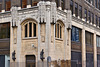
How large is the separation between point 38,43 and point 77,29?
467 inches

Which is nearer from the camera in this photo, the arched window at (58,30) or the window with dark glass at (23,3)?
the arched window at (58,30)

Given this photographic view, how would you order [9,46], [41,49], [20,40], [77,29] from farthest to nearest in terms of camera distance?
[77,29] < [9,46] < [20,40] < [41,49]

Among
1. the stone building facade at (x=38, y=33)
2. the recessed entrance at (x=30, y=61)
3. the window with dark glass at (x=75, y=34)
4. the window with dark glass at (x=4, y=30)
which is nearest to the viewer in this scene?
the stone building facade at (x=38, y=33)

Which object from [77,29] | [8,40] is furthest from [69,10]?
[8,40]

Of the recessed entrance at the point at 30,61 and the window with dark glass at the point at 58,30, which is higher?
the window with dark glass at the point at 58,30

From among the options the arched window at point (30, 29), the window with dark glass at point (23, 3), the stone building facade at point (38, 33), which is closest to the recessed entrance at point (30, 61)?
the stone building facade at point (38, 33)

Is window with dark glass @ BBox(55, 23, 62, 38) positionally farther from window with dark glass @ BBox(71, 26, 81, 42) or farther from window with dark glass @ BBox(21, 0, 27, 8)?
window with dark glass @ BBox(21, 0, 27, 8)

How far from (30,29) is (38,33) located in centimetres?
170

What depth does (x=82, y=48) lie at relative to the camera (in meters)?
37.7

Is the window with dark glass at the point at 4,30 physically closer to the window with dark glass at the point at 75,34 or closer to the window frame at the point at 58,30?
the window frame at the point at 58,30

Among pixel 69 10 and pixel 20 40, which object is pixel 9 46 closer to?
pixel 20 40

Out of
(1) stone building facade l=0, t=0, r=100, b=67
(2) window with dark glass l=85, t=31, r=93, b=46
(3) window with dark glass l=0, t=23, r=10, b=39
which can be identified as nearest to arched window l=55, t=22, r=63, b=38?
(1) stone building facade l=0, t=0, r=100, b=67

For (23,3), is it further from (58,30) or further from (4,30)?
(58,30)

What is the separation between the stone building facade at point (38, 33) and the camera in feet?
86.5
